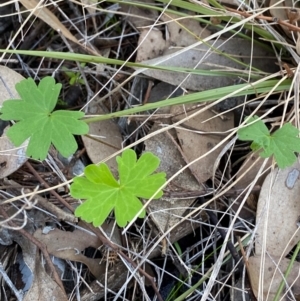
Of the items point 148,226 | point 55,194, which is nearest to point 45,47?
point 55,194

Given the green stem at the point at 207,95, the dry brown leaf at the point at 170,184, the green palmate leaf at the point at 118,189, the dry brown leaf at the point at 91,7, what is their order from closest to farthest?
1. the green palmate leaf at the point at 118,189
2. the green stem at the point at 207,95
3. the dry brown leaf at the point at 170,184
4. the dry brown leaf at the point at 91,7

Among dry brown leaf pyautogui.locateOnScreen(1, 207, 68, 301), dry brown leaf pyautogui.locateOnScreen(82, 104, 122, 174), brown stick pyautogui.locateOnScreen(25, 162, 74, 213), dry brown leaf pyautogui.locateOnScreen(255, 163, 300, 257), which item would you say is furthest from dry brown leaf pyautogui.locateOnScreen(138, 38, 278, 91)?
dry brown leaf pyautogui.locateOnScreen(1, 207, 68, 301)

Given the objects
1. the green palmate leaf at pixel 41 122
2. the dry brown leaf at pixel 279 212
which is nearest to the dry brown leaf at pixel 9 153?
the green palmate leaf at pixel 41 122

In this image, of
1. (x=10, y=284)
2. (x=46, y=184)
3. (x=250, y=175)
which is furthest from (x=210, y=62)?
(x=10, y=284)

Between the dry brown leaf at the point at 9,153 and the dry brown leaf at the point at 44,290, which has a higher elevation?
the dry brown leaf at the point at 9,153

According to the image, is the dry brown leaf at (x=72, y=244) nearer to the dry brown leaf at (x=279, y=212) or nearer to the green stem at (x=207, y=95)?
the green stem at (x=207, y=95)

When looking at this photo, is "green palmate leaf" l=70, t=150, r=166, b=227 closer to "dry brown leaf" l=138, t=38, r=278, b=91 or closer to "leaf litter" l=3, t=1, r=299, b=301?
"leaf litter" l=3, t=1, r=299, b=301

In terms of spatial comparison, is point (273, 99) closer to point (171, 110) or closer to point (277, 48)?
point (277, 48)
